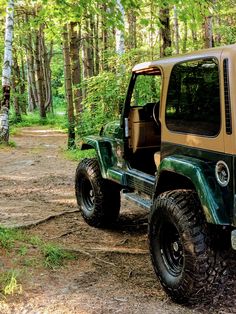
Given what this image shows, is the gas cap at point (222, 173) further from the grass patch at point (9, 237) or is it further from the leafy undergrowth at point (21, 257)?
the grass patch at point (9, 237)

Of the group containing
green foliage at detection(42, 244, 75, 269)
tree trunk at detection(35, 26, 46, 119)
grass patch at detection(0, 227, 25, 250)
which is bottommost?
green foliage at detection(42, 244, 75, 269)

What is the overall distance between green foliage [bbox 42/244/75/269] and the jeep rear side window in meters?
1.89

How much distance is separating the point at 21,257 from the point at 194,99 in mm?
2578

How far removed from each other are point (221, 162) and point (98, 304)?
162 centimetres

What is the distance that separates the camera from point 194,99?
412 centimetres

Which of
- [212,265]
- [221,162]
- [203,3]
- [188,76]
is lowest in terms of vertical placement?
[212,265]

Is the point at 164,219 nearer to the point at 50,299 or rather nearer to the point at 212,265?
the point at 212,265

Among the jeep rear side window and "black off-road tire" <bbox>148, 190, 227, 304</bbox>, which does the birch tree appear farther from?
"black off-road tire" <bbox>148, 190, 227, 304</bbox>

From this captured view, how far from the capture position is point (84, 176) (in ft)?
22.4

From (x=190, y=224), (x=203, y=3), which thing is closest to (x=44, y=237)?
(x=190, y=224)

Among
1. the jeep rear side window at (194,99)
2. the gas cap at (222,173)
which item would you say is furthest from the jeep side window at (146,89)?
the gas cap at (222,173)

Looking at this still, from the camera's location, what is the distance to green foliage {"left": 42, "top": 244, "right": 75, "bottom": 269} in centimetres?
495

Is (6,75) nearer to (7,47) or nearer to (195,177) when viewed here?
(7,47)

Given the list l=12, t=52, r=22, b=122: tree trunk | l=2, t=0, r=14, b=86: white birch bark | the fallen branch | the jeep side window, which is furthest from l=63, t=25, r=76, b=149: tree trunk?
l=12, t=52, r=22, b=122: tree trunk
